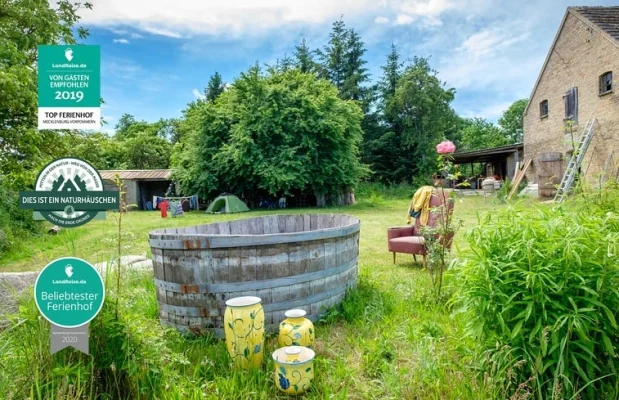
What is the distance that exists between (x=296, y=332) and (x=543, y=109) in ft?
72.5

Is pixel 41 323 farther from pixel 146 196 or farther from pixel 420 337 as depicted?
pixel 146 196

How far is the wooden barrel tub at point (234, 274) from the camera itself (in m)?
3.53

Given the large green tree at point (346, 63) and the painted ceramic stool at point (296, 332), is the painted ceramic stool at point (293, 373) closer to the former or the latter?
the painted ceramic stool at point (296, 332)

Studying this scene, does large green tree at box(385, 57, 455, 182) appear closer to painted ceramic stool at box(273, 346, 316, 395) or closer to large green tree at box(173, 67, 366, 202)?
large green tree at box(173, 67, 366, 202)

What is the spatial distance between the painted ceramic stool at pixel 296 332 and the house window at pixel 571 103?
740 inches

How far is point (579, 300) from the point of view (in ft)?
6.44

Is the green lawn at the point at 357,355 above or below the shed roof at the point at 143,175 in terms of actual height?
below

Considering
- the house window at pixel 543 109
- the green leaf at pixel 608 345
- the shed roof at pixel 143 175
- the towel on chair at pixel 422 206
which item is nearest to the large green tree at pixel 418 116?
the house window at pixel 543 109

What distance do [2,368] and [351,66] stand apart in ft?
114

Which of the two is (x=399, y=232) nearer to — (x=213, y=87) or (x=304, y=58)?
(x=304, y=58)

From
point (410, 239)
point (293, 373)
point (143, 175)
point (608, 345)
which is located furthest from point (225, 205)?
point (608, 345)

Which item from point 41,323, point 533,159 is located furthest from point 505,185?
point 41,323

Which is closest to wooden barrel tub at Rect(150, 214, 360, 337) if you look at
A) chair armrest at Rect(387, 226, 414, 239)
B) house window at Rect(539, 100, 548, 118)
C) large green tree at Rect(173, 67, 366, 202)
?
chair armrest at Rect(387, 226, 414, 239)

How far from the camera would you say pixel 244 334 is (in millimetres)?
2928
